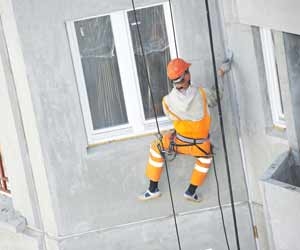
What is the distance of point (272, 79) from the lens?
1590cm

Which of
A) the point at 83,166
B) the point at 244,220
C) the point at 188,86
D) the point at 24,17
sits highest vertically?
the point at 24,17

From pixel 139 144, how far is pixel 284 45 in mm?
2866

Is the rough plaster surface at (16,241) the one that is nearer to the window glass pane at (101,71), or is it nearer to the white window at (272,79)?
the window glass pane at (101,71)

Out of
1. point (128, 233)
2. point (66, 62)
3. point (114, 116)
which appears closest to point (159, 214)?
point (128, 233)

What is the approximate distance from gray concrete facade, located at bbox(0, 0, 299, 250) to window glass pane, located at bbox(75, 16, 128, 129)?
270 millimetres

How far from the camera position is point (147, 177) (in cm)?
1666

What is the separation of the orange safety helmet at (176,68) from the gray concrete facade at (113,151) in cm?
73

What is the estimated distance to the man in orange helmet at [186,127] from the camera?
1545 cm

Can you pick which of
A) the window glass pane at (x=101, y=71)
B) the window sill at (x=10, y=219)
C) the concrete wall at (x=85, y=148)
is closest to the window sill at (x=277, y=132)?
the concrete wall at (x=85, y=148)

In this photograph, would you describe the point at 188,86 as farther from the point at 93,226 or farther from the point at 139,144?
the point at 93,226

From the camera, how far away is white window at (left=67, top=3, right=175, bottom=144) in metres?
16.0

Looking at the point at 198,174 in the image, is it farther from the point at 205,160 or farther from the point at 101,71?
the point at 101,71

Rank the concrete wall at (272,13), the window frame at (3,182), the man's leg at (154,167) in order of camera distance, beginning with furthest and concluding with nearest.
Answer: the window frame at (3,182)
the man's leg at (154,167)
the concrete wall at (272,13)

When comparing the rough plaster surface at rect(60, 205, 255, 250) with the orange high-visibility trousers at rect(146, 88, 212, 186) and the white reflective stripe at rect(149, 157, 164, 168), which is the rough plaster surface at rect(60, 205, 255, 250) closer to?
the orange high-visibility trousers at rect(146, 88, 212, 186)
